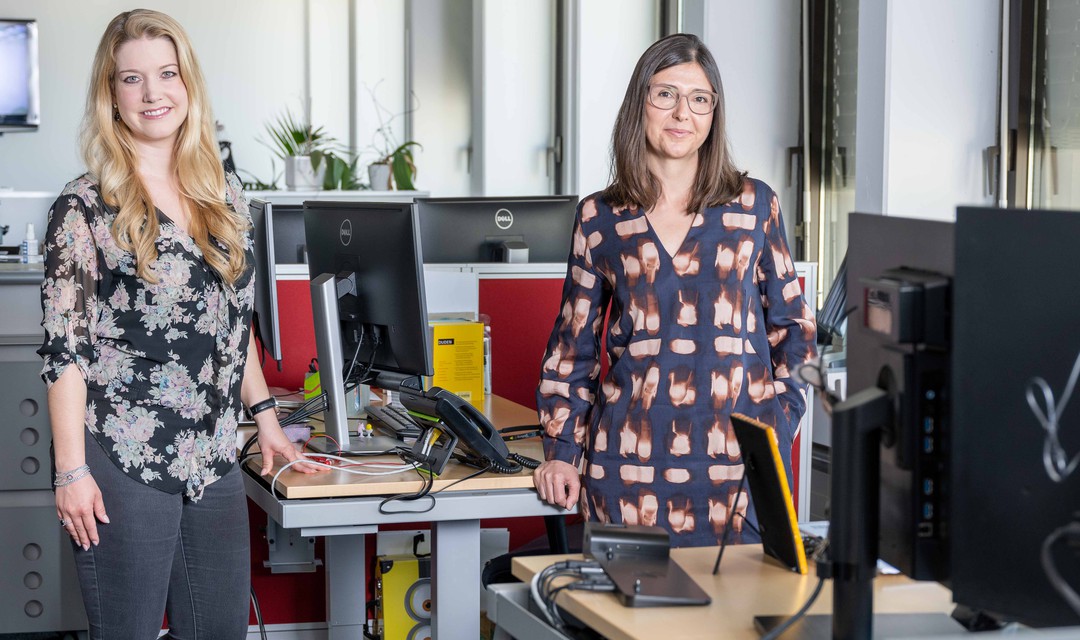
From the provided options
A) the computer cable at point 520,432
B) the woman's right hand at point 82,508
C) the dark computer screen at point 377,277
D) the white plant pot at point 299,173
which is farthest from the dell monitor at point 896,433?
the white plant pot at point 299,173

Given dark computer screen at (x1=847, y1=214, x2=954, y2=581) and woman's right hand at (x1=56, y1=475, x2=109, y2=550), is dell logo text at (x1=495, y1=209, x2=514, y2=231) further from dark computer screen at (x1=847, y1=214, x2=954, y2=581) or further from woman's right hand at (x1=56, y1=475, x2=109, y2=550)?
dark computer screen at (x1=847, y1=214, x2=954, y2=581)

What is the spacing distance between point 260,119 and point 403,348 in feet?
17.4

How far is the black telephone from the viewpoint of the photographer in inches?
86.7

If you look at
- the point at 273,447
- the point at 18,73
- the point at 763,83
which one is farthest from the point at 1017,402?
the point at 18,73

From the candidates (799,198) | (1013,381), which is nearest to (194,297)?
(1013,381)

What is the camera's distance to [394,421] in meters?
2.54

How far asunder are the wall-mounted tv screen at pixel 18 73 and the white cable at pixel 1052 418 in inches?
266

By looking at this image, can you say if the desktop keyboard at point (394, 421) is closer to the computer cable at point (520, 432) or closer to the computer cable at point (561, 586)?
the computer cable at point (520, 432)

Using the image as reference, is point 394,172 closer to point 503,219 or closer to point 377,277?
point 503,219

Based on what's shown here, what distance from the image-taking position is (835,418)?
1140 mm

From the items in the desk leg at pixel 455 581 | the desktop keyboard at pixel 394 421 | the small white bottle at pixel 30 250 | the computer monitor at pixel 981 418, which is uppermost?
the small white bottle at pixel 30 250

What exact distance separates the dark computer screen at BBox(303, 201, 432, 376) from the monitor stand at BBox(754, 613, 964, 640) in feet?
3.77

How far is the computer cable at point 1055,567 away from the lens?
0.97 metres

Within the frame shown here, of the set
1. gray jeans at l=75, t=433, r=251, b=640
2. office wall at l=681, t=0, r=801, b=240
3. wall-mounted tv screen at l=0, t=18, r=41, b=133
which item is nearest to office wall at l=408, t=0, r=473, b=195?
wall-mounted tv screen at l=0, t=18, r=41, b=133
